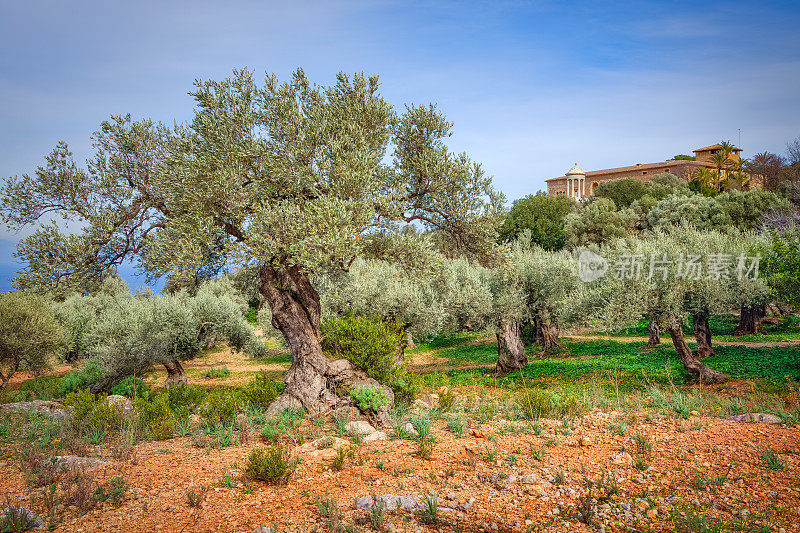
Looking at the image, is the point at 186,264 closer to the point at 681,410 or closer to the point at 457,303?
the point at 681,410

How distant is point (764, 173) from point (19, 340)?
8639cm

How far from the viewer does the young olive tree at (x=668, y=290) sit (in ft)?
59.6

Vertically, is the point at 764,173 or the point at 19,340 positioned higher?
the point at 764,173

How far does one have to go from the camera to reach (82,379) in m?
16.6

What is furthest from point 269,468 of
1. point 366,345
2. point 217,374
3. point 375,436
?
point 217,374

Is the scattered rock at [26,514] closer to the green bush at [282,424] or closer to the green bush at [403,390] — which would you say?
the green bush at [282,424]

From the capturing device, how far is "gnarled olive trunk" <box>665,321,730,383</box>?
17.7 m

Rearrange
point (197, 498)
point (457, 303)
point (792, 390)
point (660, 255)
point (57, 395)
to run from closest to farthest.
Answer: point (197, 498) → point (792, 390) → point (57, 395) → point (660, 255) → point (457, 303)

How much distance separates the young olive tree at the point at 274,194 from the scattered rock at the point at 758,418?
21.8 feet

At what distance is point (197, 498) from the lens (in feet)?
17.0

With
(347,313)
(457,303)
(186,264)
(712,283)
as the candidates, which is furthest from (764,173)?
(186,264)

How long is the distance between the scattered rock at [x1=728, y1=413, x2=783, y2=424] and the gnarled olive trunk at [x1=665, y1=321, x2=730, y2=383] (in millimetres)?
10257

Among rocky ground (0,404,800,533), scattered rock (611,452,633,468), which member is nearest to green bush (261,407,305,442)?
rocky ground (0,404,800,533)

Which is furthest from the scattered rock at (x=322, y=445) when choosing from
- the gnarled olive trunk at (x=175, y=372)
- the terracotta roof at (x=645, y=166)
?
the terracotta roof at (x=645, y=166)
